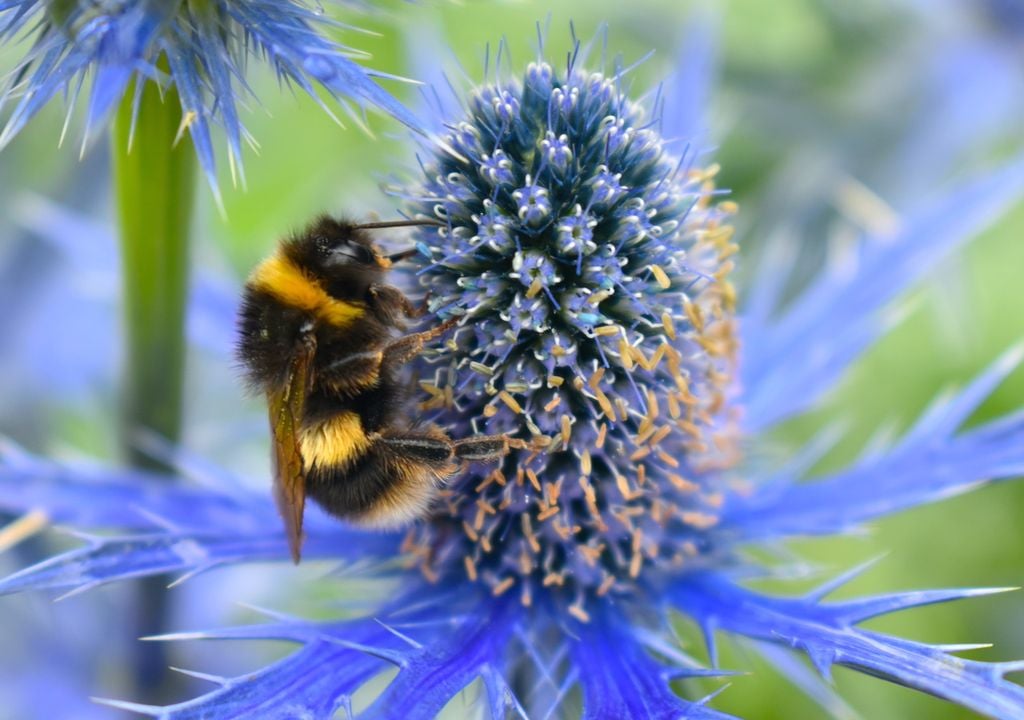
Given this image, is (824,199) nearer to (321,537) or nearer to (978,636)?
(978,636)

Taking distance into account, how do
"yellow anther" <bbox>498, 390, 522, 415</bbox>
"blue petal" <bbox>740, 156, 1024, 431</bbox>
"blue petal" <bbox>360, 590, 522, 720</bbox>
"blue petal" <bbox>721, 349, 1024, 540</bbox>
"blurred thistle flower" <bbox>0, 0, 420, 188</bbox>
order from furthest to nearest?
"blue petal" <bbox>740, 156, 1024, 431</bbox> → "blue petal" <bbox>721, 349, 1024, 540</bbox> → "yellow anther" <bbox>498, 390, 522, 415</bbox> → "blue petal" <bbox>360, 590, 522, 720</bbox> → "blurred thistle flower" <bbox>0, 0, 420, 188</bbox>

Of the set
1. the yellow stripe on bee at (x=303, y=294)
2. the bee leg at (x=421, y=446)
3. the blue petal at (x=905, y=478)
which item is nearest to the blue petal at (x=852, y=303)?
the blue petal at (x=905, y=478)

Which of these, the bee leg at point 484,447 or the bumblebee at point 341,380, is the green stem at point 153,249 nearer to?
the bumblebee at point 341,380

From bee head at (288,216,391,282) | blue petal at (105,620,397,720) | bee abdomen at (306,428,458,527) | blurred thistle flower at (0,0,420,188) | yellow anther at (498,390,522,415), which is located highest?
blurred thistle flower at (0,0,420,188)

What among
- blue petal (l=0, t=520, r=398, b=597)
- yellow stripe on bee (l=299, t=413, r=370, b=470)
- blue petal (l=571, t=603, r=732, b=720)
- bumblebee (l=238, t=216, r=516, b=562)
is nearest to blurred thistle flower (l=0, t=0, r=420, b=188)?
bumblebee (l=238, t=216, r=516, b=562)

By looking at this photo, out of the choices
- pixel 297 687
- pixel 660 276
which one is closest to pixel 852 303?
pixel 660 276

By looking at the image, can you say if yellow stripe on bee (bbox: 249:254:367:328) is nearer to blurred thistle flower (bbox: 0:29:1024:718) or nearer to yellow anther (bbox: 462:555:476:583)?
blurred thistle flower (bbox: 0:29:1024:718)
